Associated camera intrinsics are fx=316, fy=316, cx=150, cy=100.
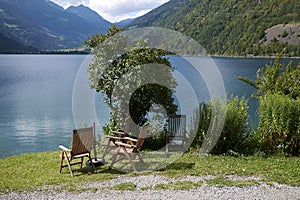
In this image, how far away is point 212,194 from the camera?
6453 millimetres

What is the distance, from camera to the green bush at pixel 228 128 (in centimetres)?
988

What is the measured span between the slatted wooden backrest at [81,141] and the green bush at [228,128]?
366cm

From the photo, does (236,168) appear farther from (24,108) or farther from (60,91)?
(60,91)

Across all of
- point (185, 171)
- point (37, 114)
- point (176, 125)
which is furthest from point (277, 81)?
point (37, 114)

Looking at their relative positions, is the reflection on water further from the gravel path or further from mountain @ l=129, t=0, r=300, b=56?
mountain @ l=129, t=0, r=300, b=56

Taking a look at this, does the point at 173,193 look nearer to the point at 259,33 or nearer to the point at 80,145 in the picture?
the point at 80,145

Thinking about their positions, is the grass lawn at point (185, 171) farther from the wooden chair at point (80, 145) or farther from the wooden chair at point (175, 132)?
the wooden chair at point (175, 132)

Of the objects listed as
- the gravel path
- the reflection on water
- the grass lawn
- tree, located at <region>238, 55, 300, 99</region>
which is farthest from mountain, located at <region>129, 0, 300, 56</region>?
the gravel path

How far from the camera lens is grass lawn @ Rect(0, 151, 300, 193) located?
7332 millimetres

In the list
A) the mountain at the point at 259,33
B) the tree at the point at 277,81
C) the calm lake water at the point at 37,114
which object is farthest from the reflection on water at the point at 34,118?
the mountain at the point at 259,33

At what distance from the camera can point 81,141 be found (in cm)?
812

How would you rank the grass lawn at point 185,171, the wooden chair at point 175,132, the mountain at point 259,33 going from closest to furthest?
the grass lawn at point 185,171, the wooden chair at point 175,132, the mountain at point 259,33

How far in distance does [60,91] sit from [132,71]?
37980 mm

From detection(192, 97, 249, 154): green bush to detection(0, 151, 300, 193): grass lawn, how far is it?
0.63 meters
